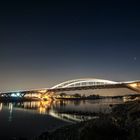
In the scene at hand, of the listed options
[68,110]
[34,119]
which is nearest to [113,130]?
[34,119]

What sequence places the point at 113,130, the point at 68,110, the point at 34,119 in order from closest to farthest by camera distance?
the point at 113,130 < the point at 34,119 < the point at 68,110

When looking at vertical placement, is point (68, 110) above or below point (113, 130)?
below

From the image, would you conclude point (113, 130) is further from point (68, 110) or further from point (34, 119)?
point (68, 110)

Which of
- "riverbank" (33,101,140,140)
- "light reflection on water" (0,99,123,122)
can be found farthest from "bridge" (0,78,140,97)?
"riverbank" (33,101,140,140)

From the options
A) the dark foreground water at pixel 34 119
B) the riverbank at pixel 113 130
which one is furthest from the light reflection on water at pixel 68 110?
the riverbank at pixel 113 130

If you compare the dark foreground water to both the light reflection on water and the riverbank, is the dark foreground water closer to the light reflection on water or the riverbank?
the light reflection on water

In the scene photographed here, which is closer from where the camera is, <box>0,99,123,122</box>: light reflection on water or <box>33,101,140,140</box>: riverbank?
<box>33,101,140,140</box>: riverbank

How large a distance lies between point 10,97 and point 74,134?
186m

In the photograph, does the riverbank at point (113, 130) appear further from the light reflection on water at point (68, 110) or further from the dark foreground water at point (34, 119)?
the light reflection on water at point (68, 110)

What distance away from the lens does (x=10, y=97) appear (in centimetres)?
19725

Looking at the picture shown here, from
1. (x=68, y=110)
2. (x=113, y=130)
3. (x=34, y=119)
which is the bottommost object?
A: (x=34, y=119)

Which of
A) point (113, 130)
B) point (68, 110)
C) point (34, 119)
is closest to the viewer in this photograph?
point (113, 130)

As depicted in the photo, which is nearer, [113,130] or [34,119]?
[113,130]

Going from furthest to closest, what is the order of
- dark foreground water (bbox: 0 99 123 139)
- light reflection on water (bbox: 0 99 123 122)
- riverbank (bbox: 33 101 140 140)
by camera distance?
light reflection on water (bbox: 0 99 123 122) < dark foreground water (bbox: 0 99 123 139) < riverbank (bbox: 33 101 140 140)
